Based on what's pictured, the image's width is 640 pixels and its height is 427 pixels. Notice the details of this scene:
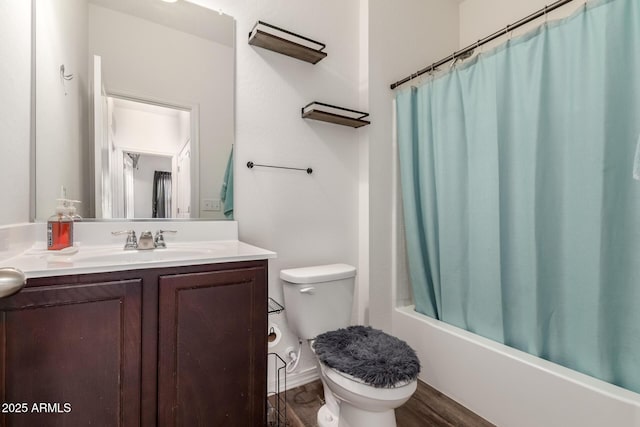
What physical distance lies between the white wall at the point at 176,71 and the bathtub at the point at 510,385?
146cm

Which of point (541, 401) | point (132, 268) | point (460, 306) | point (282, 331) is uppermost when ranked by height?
point (132, 268)

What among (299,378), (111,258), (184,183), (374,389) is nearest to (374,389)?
(374,389)

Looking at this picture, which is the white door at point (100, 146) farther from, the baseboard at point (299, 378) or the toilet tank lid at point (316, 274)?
the baseboard at point (299, 378)

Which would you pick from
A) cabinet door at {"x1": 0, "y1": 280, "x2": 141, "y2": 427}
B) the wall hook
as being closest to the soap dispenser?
cabinet door at {"x1": 0, "y1": 280, "x2": 141, "y2": 427}

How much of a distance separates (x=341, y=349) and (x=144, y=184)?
1.17 m

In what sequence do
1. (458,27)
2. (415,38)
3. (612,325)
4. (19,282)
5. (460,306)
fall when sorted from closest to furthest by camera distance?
(19,282) < (612,325) < (460,306) < (415,38) < (458,27)

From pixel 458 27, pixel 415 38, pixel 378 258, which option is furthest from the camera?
pixel 458 27

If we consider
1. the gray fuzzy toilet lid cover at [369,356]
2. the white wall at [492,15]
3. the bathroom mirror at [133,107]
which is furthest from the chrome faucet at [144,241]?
the white wall at [492,15]

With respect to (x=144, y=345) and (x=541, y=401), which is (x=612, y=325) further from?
(x=144, y=345)

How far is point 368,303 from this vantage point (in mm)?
1927

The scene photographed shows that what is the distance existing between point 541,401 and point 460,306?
0.51 meters

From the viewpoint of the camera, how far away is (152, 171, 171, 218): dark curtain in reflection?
1.43 m

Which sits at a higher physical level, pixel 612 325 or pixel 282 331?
pixel 612 325

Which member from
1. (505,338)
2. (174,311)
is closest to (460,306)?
(505,338)
